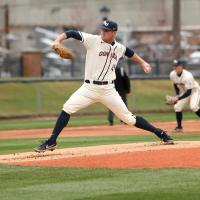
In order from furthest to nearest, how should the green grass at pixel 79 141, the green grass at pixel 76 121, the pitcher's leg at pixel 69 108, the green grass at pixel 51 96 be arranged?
the green grass at pixel 51 96 < the green grass at pixel 76 121 < the green grass at pixel 79 141 < the pitcher's leg at pixel 69 108

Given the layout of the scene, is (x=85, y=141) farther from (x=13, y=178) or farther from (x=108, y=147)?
(x=13, y=178)

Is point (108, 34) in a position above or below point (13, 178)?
above

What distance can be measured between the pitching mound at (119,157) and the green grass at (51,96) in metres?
15.4

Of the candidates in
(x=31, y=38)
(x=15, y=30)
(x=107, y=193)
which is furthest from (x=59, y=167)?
(x=15, y=30)

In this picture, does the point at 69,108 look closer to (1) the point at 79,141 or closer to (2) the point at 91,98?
(2) the point at 91,98

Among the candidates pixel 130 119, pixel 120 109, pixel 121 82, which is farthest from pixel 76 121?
pixel 120 109

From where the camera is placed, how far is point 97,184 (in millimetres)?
10305

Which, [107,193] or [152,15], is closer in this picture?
[107,193]

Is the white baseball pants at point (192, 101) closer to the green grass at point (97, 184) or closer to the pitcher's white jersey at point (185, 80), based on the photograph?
the pitcher's white jersey at point (185, 80)

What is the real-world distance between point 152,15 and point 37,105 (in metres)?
31.0

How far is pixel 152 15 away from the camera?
59094mm

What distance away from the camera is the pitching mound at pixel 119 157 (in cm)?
1202

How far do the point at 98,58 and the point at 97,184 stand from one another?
3325 millimetres

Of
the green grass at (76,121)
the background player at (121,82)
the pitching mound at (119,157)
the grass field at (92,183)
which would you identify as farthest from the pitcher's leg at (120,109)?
the green grass at (76,121)
